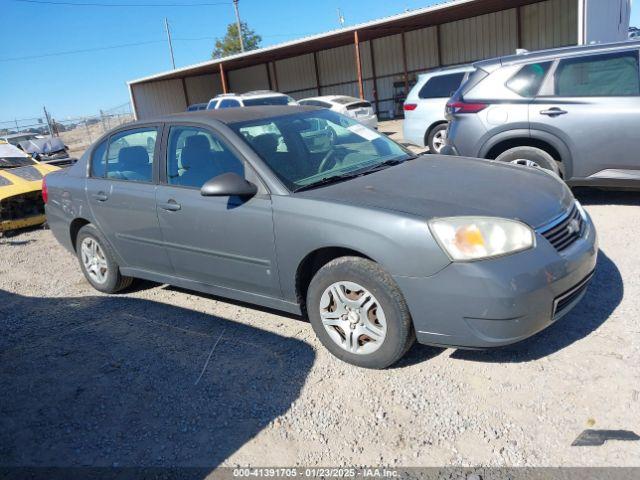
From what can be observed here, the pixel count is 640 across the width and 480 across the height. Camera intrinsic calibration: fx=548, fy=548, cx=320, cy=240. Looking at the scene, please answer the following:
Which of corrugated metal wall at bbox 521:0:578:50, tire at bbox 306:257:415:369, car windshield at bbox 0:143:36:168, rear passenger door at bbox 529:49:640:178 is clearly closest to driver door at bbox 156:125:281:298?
tire at bbox 306:257:415:369

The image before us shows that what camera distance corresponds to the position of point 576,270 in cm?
310

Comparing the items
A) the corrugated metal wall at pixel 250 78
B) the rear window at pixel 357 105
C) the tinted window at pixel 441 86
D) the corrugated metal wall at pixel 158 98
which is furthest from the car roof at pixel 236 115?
the corrugated metal wall at pixel 250 78

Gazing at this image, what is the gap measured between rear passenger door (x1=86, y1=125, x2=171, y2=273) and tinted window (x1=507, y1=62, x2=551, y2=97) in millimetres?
3908

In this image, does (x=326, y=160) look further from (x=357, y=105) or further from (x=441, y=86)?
(x=357, y=105)

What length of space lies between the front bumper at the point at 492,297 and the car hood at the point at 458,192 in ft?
0.93

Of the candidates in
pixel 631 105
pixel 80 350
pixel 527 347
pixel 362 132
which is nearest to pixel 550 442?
pixel 527 347

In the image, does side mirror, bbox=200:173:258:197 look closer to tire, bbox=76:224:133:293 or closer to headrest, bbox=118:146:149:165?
headrest, bbox=118:146:149:165

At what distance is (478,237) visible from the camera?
289 centimetres

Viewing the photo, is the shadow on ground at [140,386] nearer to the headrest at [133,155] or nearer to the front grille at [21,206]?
the headrest at [133,155]

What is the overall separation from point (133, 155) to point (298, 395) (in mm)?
2593

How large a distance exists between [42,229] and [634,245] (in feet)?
26.9

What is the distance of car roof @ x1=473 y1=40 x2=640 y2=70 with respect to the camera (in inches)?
221

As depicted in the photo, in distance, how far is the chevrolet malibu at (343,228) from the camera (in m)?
→ 2.90

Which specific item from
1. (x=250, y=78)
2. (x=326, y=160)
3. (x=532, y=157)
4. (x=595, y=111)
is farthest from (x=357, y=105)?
(x=250, y=78)
